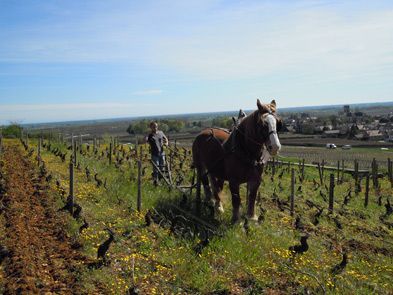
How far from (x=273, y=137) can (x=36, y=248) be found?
13.1 feet

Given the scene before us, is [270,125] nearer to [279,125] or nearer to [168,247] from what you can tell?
[279,125]

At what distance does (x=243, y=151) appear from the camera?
25.1ft

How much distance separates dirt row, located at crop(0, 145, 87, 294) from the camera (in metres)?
4.90

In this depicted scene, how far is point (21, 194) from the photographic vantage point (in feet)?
30.4

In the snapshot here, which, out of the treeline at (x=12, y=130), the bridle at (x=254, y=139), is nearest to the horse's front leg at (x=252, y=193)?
the bridle at (x=254, y=139)

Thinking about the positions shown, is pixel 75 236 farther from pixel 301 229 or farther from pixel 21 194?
pixel 301 229

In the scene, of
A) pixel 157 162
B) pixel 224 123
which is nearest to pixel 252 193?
pixel 157 162

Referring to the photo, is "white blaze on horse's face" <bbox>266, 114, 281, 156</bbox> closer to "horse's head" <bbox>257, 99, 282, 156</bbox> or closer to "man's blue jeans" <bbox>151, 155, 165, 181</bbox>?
"horse's head" <bbox>257, 99, 282, 156</bbox>

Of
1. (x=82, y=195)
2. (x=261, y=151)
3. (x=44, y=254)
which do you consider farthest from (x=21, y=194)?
(x=261, y=151)

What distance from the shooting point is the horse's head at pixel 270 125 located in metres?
6.59

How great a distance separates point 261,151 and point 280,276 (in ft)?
8.22

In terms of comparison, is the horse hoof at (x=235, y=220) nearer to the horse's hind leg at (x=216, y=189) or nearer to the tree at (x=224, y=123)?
the horse's hind leg at (x=216, y=189)

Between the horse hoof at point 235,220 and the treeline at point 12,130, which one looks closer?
the horse hoof at point 235,220

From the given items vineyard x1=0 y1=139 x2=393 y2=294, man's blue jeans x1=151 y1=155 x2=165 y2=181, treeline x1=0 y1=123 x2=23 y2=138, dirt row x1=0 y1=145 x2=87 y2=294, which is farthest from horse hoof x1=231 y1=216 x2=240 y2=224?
treeline x1=0 y1=123 x2=23 y2=138
